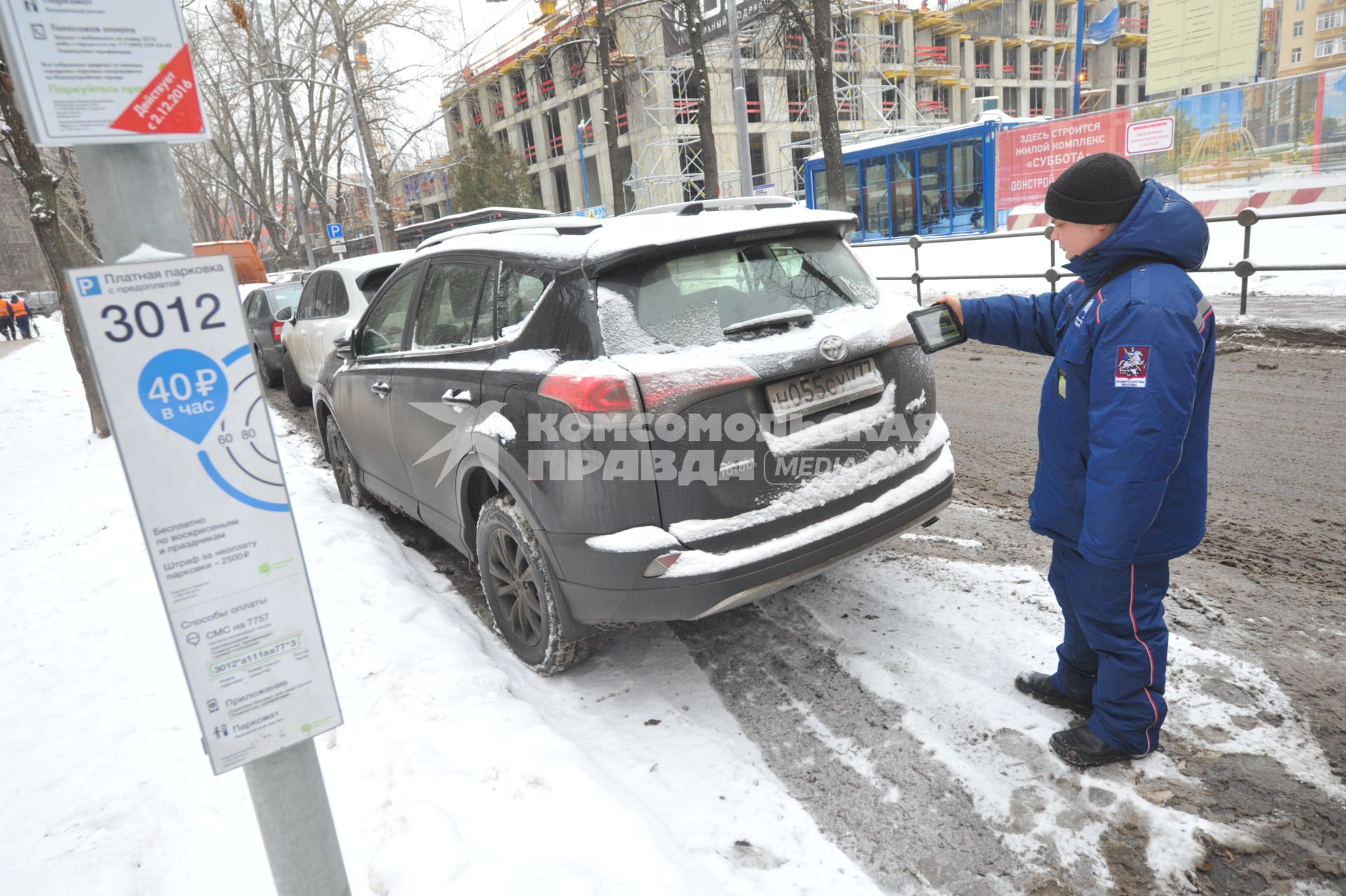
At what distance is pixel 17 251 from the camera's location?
51.1m

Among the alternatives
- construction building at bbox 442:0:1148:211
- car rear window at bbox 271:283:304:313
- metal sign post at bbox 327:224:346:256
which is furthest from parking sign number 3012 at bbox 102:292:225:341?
metal sign post at bbox 327:224:346:256

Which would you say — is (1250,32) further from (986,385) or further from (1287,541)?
(1287,541)

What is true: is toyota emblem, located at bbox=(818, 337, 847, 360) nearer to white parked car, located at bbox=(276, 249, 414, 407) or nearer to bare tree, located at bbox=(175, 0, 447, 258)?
white parked car, located at bbox=(276, 249, 414, 407)

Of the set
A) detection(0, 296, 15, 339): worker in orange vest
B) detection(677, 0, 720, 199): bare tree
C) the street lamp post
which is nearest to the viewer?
detection(677, 0, 720, 199): bare tree

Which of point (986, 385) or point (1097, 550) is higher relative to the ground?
point (1097, 550)

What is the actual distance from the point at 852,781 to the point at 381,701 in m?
1.80

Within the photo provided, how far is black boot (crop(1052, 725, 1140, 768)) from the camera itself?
2.61 meters

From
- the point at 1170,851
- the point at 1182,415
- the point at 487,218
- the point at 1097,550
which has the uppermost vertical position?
the point at 487,218

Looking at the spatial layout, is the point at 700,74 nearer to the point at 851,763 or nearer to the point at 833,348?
the point at 833,348

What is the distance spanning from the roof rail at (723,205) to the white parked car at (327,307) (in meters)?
4.28

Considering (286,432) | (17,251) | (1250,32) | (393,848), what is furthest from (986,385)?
(17,251)

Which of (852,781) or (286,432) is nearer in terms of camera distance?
(852,781)

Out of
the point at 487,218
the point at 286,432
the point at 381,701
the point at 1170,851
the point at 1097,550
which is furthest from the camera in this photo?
the point at 487,218

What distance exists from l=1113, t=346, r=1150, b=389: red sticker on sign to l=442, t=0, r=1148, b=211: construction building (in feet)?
73.1
